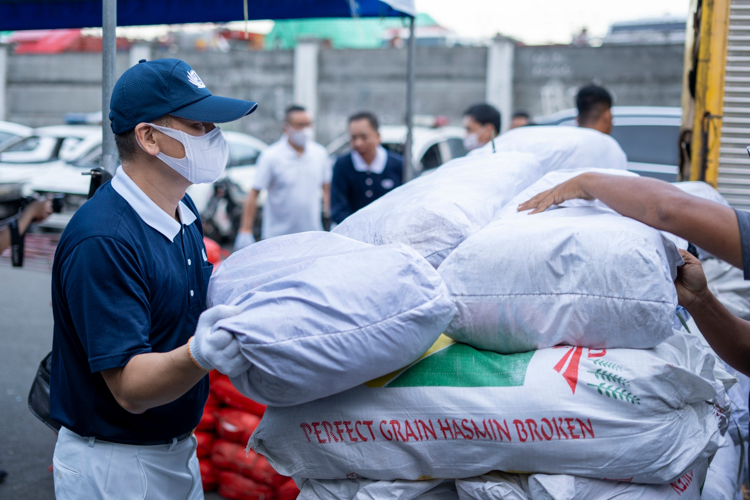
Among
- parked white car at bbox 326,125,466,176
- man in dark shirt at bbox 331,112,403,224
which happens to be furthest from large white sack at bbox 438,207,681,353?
parked white car at bbox 326,125,466,176

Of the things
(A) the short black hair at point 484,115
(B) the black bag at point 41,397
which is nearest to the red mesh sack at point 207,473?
(B) the black bag at point 41,397

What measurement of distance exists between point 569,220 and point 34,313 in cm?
600

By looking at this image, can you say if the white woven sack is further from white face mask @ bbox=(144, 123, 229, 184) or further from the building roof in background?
the building roof in background

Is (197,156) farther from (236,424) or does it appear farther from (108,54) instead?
(236,424)

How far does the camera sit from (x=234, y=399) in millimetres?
3004

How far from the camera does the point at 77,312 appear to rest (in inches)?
56.8

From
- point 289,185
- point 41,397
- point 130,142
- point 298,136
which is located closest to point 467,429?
point 130,142

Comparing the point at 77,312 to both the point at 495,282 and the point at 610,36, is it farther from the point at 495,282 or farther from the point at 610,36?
the point at 610,36

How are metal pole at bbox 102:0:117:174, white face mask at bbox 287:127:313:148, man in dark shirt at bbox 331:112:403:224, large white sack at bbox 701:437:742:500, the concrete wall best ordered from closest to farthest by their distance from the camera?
large white sack at bbox 701:437:742:500
metal pole at bbox 102:0:117:174
man in dark shirt at bbox 331:112:403:224
white face mask at bbox 287:127:313:148
the concrete wall

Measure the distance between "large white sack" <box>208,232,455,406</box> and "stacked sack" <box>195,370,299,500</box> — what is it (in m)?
1.61

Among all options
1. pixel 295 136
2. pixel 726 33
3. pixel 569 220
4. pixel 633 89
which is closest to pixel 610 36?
pixel 633 89

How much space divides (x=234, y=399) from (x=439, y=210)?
162cm

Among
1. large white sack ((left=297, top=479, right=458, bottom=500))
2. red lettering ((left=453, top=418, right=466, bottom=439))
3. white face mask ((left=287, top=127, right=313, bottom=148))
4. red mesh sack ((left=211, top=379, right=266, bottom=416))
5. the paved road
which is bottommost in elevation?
the paved road

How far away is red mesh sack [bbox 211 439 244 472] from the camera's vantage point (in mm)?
3012
